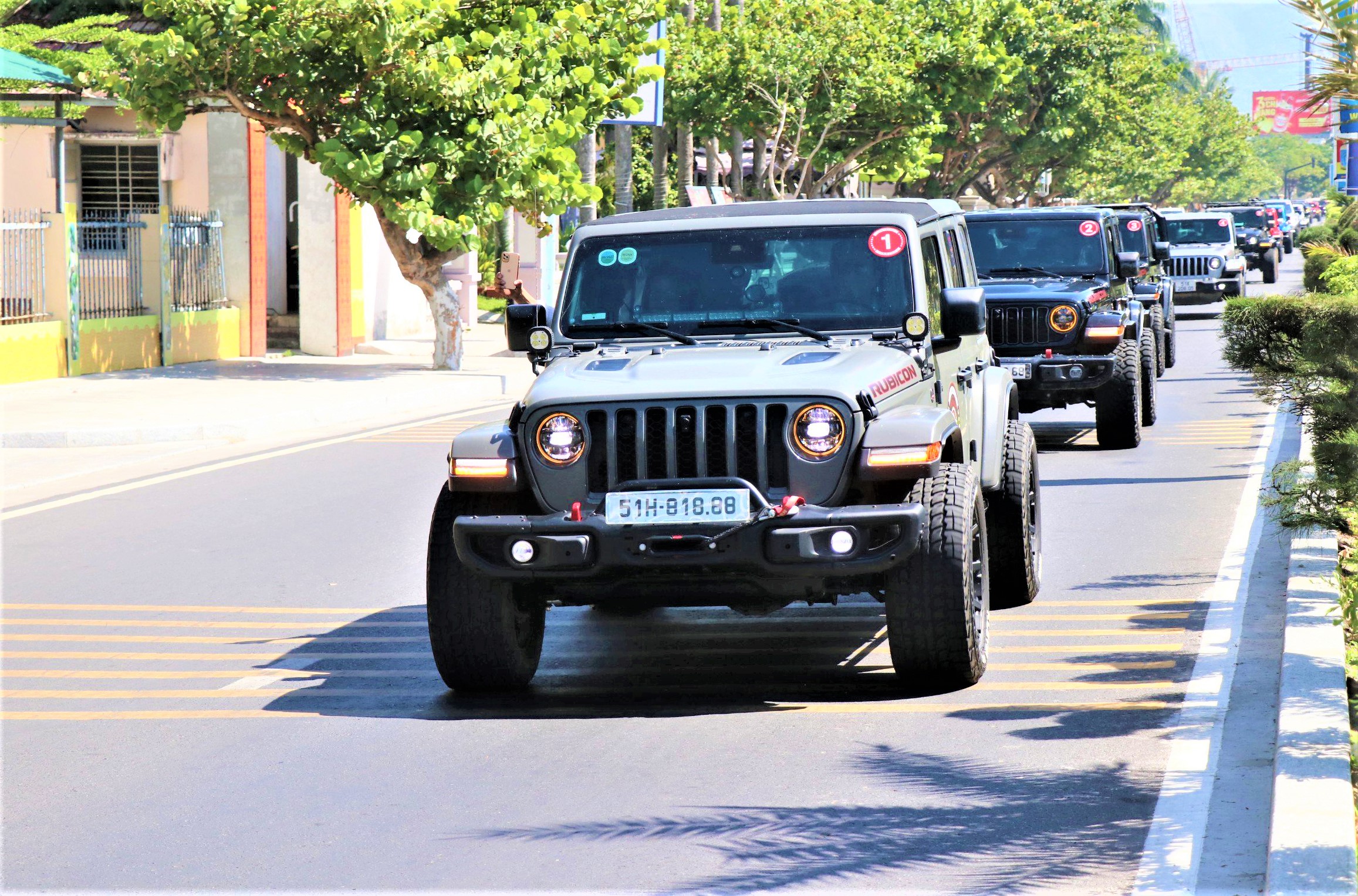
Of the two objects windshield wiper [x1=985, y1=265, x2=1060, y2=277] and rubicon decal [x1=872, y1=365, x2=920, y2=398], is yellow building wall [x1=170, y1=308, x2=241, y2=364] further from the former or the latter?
rubicon decal [x1=872, y1=365, x2=920, y2=398]

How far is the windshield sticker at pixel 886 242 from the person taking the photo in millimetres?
7992

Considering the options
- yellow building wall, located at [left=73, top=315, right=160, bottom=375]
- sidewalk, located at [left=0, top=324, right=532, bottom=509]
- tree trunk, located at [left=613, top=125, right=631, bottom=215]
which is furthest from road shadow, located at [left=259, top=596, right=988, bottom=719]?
tree trunk, located at [left=613, top=125, right=631, bottom=215]

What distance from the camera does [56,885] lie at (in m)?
5.06

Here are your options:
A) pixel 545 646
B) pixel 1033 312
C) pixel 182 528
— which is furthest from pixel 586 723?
pixel 1033 312

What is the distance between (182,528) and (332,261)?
15.8 meters

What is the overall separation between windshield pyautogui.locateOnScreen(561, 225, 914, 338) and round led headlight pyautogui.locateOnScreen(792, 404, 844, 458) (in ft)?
3.89

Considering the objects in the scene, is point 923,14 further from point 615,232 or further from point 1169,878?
point 1169,878

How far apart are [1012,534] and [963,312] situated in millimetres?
1464

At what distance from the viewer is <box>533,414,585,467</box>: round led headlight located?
684cm

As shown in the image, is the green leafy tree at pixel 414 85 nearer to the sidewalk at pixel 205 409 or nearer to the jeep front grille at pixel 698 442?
the sidewalk at pixel 205 409

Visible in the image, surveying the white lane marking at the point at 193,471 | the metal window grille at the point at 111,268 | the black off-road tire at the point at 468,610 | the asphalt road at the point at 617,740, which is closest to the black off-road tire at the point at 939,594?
the asphalt road at the point at 617,740

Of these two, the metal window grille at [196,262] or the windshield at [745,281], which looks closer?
the windshield at [745,281]

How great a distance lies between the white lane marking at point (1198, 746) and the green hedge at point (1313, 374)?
589 millimetres

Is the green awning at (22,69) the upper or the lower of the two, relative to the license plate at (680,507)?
upper
